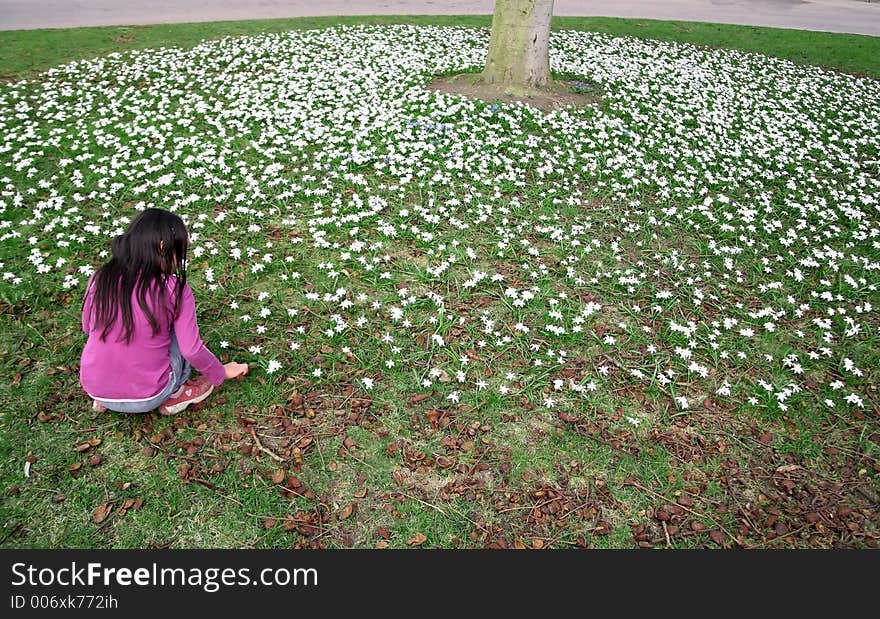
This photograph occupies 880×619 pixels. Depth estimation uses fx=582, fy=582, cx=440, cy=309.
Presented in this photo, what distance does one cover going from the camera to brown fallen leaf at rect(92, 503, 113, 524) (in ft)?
9.94

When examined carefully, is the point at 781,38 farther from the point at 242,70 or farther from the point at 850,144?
the point at 242,70

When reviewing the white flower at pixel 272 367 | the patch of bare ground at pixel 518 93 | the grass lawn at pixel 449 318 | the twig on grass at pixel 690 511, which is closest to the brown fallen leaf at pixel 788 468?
the grass lawn at pixel 449 318

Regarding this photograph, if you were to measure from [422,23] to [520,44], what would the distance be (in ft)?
19.8

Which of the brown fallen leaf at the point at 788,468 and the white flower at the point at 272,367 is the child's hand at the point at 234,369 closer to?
the white flower at the point at 272,367

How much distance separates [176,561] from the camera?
9.56 ft

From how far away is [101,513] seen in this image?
120 inches

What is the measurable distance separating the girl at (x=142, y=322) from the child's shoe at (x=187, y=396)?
0.02 m

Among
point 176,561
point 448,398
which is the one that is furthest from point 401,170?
point 176,561

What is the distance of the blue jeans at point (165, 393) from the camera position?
339 centimetres

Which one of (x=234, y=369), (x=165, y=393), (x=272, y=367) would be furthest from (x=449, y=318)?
(x=165, y=393)

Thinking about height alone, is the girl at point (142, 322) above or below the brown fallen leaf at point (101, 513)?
above

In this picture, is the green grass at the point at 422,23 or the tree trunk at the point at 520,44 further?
the green grass at the point at 422,23

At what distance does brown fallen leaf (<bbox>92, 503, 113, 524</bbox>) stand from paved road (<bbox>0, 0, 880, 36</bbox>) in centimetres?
1320

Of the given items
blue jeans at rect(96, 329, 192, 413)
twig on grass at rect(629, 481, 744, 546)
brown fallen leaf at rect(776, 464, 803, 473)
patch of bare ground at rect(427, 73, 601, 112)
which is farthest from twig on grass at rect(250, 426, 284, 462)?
patch of bare ground at rect(427, 73, 601, 112)
